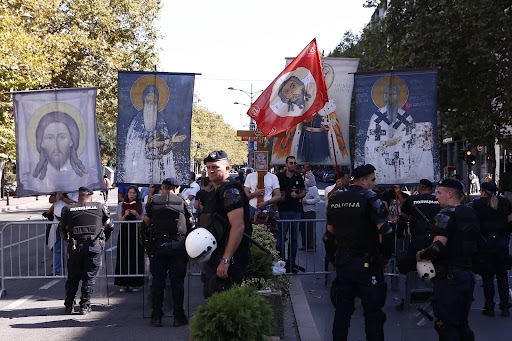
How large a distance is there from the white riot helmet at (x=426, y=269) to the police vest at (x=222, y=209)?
5.43 feet

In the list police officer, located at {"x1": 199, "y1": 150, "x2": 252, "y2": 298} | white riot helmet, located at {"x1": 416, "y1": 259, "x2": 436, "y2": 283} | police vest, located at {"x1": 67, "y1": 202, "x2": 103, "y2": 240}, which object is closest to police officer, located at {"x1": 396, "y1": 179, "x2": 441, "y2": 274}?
white riot helmet, located at {"x1": 416, "y1": 259, "x2": 436, "y2": 283}

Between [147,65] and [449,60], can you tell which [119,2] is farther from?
[449,60]

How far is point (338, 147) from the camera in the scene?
480 inches

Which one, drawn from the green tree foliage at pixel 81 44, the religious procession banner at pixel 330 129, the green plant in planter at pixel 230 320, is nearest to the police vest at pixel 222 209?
the green plant in planter at pixel 230 320

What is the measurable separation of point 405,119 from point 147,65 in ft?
81.8

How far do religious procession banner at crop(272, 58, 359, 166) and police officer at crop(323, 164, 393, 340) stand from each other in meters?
5.99

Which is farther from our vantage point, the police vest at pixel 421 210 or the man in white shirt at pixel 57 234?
the man in white shirt at pixel 57 234

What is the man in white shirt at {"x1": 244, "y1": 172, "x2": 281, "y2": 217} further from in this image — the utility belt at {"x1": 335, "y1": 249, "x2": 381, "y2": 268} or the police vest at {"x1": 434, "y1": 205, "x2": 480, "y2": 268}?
the police vest at {"x1": 434, "y1": 205, "x2": 480, "y2": 268}

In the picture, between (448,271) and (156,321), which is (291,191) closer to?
(156,321)

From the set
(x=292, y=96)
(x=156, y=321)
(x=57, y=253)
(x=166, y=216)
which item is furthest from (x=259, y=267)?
(x=57, y=253)

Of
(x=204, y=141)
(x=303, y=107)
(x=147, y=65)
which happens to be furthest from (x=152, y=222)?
(x=204, y=141)

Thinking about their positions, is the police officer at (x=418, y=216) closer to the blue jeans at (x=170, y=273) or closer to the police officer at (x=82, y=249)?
the blue jeans at (x=170, y=273)

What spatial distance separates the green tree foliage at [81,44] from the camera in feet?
75.9

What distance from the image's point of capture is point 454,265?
583 centimetres
